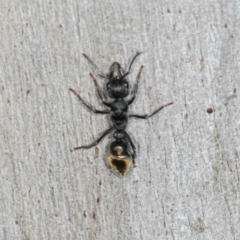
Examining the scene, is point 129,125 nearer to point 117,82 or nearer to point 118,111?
point 118,111

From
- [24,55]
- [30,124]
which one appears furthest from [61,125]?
[24,55]

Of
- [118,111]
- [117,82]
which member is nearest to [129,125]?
[118,111]

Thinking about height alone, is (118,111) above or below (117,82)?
below

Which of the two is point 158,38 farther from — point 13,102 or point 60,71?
point 13,102
